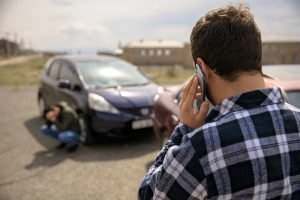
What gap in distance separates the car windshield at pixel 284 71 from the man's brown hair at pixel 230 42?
1.98 m

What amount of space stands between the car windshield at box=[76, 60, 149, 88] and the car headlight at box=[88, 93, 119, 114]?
0.45 m

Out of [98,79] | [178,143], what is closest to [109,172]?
[98,79]

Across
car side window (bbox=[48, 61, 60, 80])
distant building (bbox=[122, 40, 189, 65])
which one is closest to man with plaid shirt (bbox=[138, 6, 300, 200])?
car side window (bbox=[48, 61, 60, 80])

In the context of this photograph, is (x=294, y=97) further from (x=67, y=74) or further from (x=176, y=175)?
(x=67, y=74)

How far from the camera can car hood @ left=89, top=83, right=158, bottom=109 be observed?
230 inches

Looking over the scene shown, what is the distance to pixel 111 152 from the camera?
5.67m

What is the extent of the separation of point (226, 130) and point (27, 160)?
4685 mm

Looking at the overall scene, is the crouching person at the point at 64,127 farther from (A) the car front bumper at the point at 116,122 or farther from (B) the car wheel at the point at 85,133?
(A) the car front bumper at the point at 116,122

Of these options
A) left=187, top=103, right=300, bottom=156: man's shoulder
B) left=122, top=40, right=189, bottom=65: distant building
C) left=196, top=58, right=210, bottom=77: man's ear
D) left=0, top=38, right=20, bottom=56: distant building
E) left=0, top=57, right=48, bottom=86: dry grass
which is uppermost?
left=196, top=58, right=210, bottom=77: man's ear

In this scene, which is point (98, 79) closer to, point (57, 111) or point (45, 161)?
point (57, 111)

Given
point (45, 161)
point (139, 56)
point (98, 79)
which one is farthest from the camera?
point (139, 56)

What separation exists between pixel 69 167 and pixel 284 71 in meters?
3.02

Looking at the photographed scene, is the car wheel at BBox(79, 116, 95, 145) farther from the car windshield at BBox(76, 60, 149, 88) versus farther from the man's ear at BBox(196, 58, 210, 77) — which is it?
the man's ear at BBox(196, 58, 210, 77)

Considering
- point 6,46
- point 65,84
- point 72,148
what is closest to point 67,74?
point 65,84
